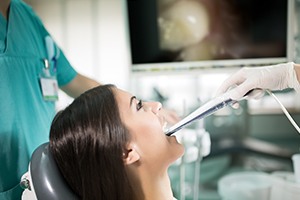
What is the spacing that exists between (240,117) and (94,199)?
1718mm

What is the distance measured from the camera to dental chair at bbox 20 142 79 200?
3.24 ft

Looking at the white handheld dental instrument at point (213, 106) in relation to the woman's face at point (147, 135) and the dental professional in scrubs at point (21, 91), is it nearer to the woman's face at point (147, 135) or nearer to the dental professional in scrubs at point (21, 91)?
the woman's face at point (147, 135)

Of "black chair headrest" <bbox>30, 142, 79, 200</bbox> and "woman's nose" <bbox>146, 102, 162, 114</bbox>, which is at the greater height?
"woman's nose" <bbox>146, 102, 162, 114</bbox>

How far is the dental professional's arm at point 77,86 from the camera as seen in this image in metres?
1.67

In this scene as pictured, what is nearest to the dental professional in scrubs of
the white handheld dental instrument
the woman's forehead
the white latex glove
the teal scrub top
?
the teal scrub top

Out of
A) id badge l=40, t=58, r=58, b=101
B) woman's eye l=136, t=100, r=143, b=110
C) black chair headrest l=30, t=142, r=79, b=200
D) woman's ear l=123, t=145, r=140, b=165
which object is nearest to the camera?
black chair headrest l=30, t=142, r=79, b=200

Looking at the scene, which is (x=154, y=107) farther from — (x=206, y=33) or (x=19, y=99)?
(x=206, y=33)

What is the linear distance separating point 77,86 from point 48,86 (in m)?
0.29

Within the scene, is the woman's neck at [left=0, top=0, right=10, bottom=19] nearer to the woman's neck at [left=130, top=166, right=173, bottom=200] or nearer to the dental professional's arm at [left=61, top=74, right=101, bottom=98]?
the dental professional's arm at [left=61, top=74, right=101, bottom=98]

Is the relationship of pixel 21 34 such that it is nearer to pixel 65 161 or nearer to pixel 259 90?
pixel 65 161

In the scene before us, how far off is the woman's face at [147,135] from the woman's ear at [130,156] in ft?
0.05

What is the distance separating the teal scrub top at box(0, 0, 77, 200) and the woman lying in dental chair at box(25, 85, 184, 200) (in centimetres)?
16

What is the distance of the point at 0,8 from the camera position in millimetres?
1272

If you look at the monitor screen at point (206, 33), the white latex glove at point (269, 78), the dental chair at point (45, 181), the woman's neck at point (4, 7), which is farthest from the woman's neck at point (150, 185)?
the monitor screen at point (206, 33)
